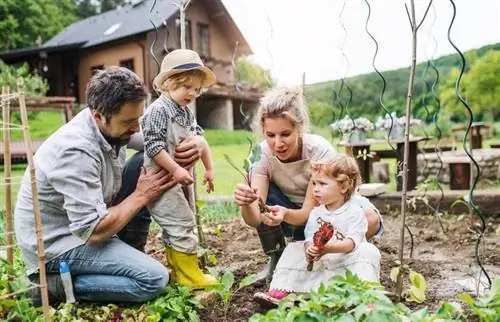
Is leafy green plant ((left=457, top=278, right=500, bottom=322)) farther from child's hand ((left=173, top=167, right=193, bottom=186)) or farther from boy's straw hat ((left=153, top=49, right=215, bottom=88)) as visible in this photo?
boy's straw hat ((left=153, top=49, right=215, bottom=88))

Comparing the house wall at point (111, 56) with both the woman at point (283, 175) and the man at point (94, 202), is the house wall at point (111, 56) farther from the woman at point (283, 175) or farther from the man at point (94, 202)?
the man at point (94, 202)

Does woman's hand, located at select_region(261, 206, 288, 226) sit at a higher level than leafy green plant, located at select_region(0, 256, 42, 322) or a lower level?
higher

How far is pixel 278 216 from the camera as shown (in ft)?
7.60

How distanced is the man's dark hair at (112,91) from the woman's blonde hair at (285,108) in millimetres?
542

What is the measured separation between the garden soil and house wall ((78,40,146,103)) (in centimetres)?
1554

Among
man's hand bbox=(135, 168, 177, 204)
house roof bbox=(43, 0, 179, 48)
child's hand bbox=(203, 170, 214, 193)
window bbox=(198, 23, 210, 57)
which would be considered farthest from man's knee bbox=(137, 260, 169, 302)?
window bbox=(198, 23, 210, 57)

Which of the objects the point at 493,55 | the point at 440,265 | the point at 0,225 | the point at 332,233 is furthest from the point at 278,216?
the point at 493,55

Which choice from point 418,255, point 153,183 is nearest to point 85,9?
point 418,255

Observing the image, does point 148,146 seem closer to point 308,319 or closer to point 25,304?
point 25,304

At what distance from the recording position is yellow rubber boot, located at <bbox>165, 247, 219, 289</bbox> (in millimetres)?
2453

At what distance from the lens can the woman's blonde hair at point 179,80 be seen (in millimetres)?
2465

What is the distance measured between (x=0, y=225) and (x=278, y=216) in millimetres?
2512

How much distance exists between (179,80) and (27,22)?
3035 centimetres

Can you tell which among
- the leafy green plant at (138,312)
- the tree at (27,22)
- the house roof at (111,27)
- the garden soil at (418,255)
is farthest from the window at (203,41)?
the leafy green plant at (138,312)
